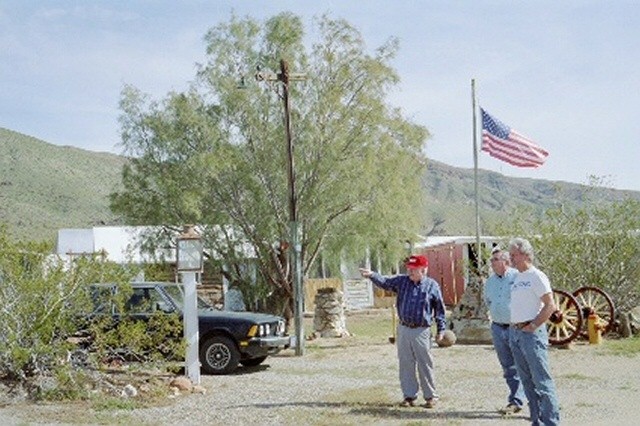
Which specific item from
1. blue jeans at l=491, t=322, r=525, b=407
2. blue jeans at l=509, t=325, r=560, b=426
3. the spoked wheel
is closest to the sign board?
the spoked wheel

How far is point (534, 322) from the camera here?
7.65 metres

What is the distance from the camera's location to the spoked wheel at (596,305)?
1703 cm

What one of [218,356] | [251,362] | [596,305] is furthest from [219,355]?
[596,305]

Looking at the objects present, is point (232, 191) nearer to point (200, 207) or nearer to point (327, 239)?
point (200, 207)

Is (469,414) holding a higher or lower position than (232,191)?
lower

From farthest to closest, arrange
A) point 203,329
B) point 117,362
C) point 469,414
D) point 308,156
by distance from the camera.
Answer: point 308,156 < point 203,329 < point 117,362 < point 469,414

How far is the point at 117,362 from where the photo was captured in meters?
11.4

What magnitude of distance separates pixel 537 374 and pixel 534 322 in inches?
18.2

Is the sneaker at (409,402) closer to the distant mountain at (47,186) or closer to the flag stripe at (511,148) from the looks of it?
the flag stripe at (511,148)

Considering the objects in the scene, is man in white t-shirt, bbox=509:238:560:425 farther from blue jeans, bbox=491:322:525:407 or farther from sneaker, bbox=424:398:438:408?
sneaker, bbox=424:398:438:408

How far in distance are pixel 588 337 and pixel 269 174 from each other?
8819 millimetres

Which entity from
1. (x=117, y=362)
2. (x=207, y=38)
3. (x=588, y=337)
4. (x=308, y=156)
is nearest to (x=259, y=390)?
(x=117, y=362)

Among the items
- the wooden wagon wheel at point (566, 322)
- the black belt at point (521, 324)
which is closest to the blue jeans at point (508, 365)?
the black belt at point (521, 324)

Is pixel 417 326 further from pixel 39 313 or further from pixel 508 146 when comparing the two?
pixel 508 146
